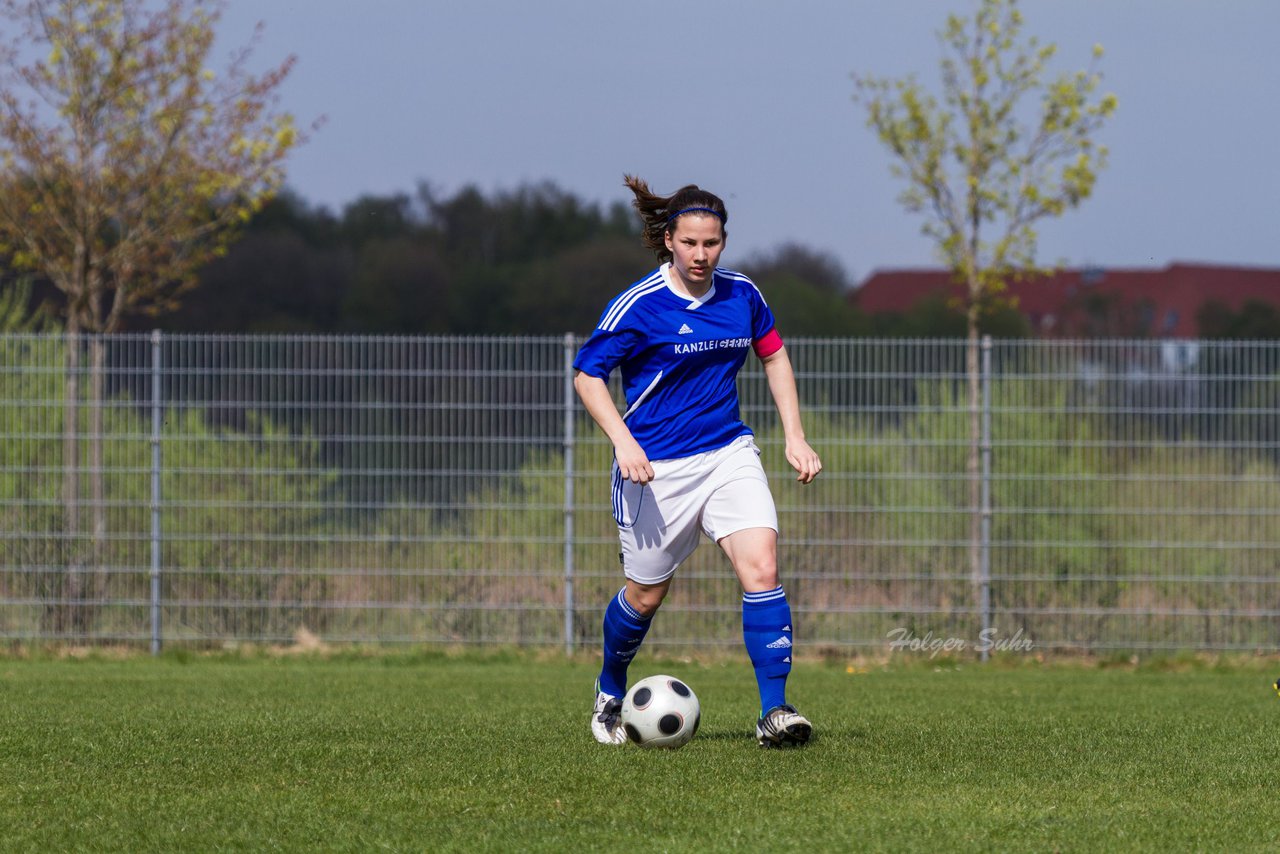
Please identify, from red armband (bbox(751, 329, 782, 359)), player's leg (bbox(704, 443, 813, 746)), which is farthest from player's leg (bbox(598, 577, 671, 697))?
red armband (bbox(751, 329, 782, 359))

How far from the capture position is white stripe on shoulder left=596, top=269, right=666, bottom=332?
6070 mm

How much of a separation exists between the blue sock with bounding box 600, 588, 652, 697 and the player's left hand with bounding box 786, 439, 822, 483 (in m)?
0.89

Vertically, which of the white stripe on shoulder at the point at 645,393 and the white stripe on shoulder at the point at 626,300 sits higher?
the white stripe on shoulder at the point at 626,300

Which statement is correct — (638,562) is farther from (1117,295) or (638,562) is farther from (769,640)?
(1117,295)

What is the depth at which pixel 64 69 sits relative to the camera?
1316cm

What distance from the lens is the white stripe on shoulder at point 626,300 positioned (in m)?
6.07

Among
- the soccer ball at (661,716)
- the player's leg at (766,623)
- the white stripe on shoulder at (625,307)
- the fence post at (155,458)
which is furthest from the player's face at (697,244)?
the fence post at (155,458)

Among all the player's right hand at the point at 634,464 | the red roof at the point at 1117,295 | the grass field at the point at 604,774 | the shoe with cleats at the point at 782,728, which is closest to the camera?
the grass field at the point at 604,774

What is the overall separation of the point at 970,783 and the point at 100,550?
8.27 m

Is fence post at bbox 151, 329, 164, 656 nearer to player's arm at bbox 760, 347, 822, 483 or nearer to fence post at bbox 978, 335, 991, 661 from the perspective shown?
fence post at bbox 978, 335, 991, 661

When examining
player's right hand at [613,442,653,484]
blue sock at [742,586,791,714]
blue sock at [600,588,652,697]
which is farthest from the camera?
blue sock at [600,588,652,697]

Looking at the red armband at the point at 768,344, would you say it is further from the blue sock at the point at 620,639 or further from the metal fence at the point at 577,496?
the metal fence at the point at 577,496

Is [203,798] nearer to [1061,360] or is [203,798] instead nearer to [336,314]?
[1061,360]

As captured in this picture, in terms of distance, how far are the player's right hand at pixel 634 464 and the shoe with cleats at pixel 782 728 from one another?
3.21 feet
